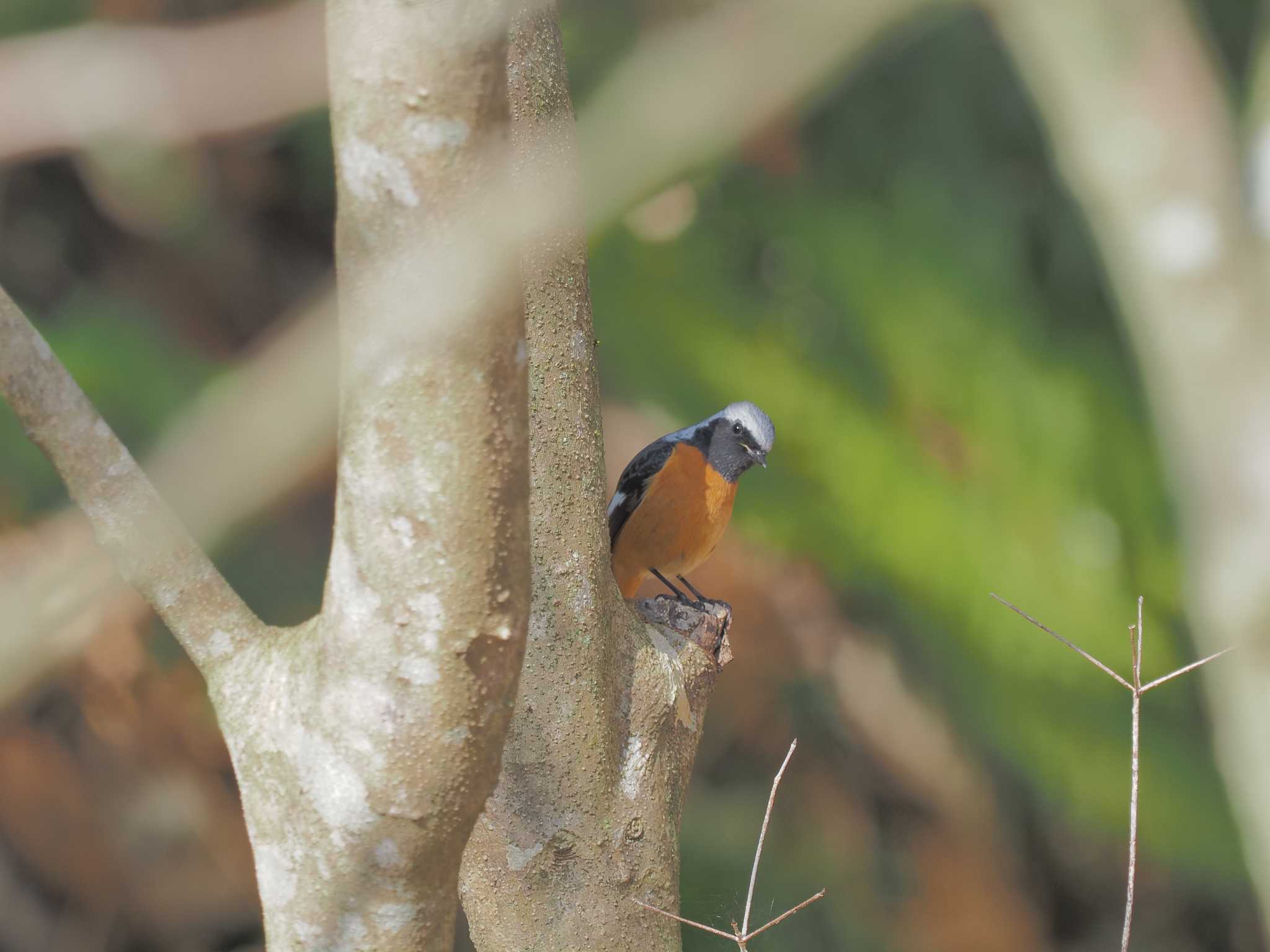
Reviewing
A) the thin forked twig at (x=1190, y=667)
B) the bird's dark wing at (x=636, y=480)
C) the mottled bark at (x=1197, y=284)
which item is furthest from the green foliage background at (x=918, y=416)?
the thin forked twig at (x=1190, y=667)

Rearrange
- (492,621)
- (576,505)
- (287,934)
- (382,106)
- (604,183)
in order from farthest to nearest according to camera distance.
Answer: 1. (576,505)
2. (604,183)
3. (287,934)
4. (492,621)
5. (382,106)

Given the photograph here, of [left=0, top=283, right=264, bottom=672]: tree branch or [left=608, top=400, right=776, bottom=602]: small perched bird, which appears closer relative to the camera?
[left=0, top=283, right=264, bottom=672]: tree branch

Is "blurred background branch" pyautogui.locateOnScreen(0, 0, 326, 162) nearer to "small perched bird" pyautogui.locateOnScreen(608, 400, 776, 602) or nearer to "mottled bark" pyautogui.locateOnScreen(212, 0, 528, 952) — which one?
"mottled bark" pyautogui.locateOnScreen(212, 0, 528, 952)

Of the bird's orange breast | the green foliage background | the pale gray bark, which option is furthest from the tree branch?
the green foliage background

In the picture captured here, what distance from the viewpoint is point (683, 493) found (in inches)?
161

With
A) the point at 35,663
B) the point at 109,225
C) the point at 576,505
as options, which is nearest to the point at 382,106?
the point at 576,505

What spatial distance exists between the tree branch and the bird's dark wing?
2446mm

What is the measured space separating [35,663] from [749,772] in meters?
4.54

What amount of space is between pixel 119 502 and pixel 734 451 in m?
2.81

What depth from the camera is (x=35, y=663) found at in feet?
5.70

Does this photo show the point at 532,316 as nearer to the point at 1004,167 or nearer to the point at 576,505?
the point at 576,505

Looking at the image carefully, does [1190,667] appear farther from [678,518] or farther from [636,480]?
[636,480]

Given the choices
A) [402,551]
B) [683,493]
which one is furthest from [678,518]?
[402,551]

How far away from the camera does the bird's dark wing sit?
167 inches
